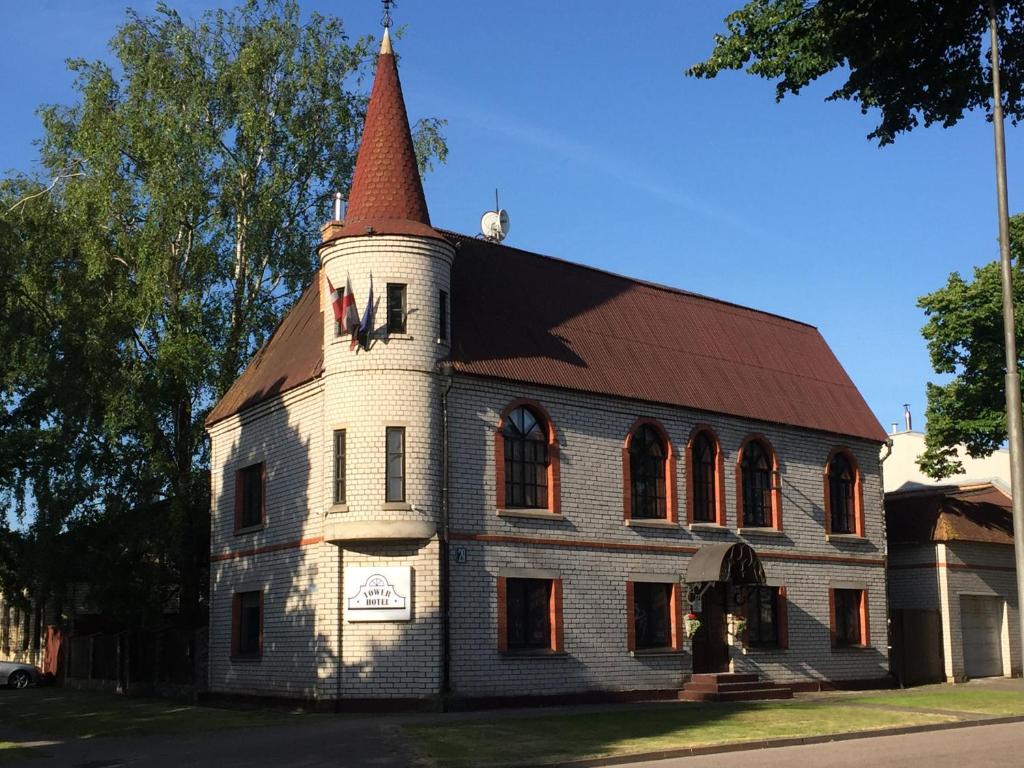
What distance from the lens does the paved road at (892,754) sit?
49.6ft

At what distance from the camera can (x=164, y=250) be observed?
Result: 1307 inches

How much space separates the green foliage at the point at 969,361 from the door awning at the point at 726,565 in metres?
10.7

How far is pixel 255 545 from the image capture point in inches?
1112

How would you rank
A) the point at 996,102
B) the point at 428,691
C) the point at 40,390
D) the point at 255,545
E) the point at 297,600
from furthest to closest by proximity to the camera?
the point at 40,390, the point at 255,545, the point at 297,600, the point at 428,691, the point at 996,102

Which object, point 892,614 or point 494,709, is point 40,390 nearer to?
point 494,709

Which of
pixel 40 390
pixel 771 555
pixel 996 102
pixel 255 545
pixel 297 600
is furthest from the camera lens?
pixel 40 390

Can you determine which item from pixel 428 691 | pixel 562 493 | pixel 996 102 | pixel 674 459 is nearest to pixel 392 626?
pixel 428 691

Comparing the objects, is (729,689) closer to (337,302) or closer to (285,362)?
(337,302)

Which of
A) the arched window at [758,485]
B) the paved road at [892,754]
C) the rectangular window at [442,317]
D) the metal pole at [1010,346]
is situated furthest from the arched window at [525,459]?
the metal pole at [1010,346]

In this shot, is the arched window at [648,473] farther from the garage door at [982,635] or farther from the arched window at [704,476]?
the garage door at [982,635]

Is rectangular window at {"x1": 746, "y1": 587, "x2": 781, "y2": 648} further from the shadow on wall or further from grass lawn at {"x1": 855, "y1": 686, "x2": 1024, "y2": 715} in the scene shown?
the shadow on wall

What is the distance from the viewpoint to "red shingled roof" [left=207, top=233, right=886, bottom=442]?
26766mm

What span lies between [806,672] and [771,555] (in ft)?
10.2

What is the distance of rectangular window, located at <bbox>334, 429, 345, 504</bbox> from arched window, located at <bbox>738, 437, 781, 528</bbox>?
35.2 ft
